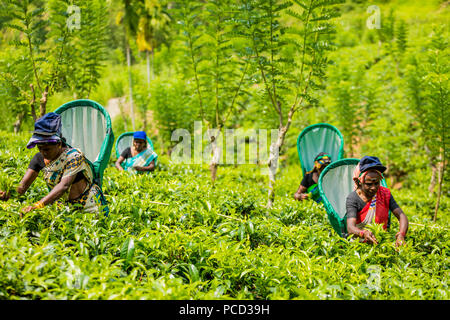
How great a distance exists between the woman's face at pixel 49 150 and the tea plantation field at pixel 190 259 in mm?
445

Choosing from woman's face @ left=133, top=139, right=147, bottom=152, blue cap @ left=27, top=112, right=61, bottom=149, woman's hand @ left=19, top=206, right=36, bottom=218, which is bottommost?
woman's hand @ left=19, top=206, right=36, bottom=218

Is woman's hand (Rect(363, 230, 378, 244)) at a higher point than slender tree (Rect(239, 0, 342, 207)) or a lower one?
lower

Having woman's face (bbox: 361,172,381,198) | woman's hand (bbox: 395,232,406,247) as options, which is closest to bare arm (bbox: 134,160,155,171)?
woman's face (bbox: 361,172,381,198)

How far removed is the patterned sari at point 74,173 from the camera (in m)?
2.78

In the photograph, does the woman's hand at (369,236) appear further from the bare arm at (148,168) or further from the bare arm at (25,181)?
the bare arm at (148,168)

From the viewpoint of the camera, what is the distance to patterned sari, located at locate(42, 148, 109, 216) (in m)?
2.78

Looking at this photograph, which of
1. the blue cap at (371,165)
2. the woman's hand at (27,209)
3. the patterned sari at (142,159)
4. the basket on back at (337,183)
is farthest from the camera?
the patterned sari at (142,159)

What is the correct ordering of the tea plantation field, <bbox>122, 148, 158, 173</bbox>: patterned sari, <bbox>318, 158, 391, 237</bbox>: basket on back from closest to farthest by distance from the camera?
the tea plantation field
<bbox>318, 158, 391, 237</bbox>: basket on back
<bbox>122, 148, 158, 173</bbox>: patterned sari

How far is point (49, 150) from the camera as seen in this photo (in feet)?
8.93

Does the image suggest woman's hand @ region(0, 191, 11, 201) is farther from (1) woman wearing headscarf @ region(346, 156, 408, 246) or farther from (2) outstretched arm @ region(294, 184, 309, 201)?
(2) outstretched arm @ region(294, 184, 309, 201)

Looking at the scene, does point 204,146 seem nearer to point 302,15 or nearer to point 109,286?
point 302,15

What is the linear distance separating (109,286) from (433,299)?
1.98m

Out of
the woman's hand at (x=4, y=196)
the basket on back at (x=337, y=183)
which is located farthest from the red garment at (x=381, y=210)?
the woman's hand at (x=4, y=196)
